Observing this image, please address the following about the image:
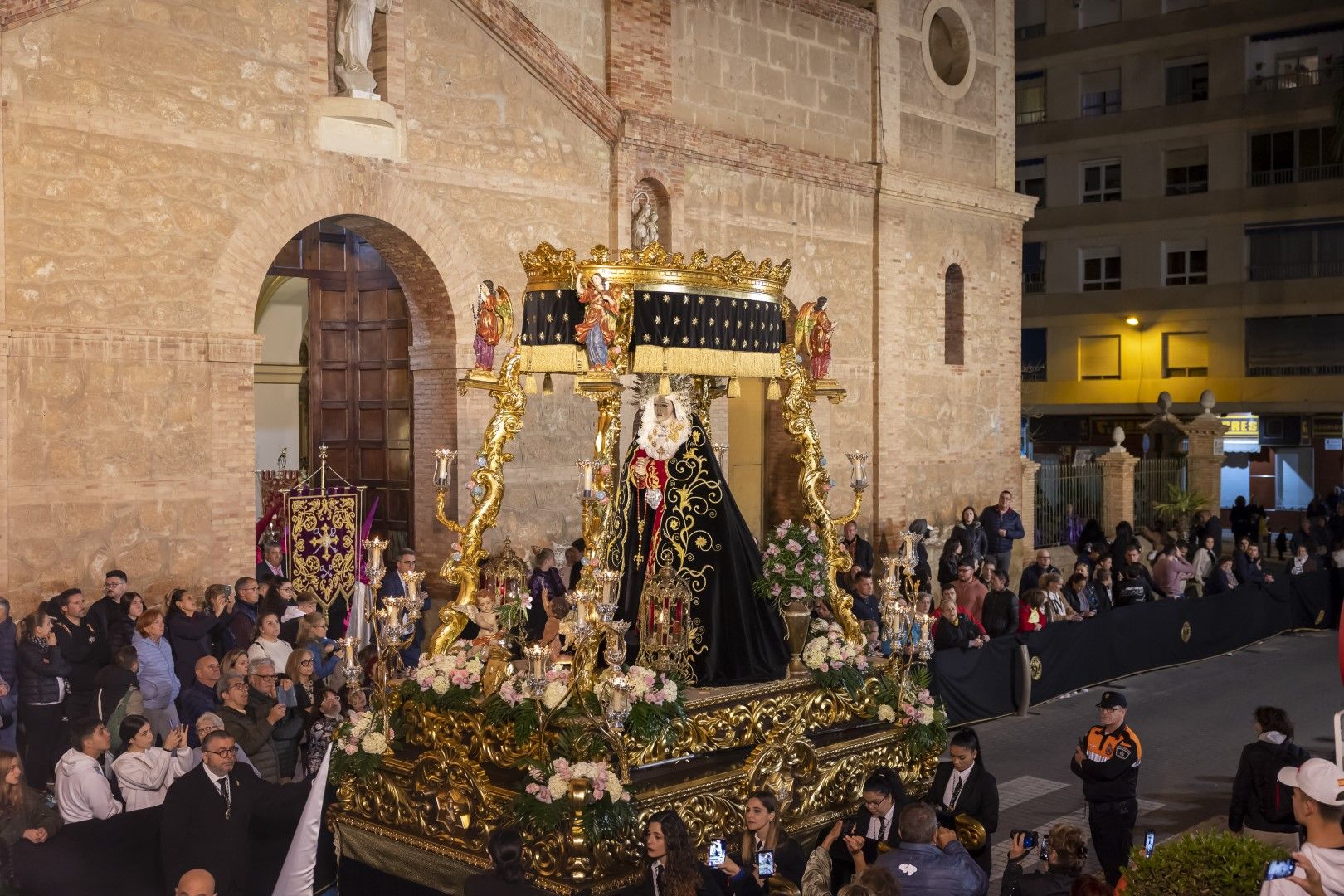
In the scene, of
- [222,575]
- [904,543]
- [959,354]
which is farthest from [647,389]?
[959,354]

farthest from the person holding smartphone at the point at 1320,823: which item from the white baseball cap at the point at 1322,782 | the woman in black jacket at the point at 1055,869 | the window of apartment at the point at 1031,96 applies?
the window of apartment at the point at 1031,96

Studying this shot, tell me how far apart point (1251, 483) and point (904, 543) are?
2718cm

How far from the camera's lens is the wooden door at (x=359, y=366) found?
18078 millimetres

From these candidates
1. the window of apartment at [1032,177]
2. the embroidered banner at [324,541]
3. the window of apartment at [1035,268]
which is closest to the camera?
the embroidered banner at [324,541]

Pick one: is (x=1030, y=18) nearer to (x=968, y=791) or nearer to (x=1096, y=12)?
(x=1096, y=12)

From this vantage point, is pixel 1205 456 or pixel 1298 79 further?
pixel 1298 79

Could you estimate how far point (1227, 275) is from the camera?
114ft

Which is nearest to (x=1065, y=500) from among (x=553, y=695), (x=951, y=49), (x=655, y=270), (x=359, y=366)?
(x=951, y=49)

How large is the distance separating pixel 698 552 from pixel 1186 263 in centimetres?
2814

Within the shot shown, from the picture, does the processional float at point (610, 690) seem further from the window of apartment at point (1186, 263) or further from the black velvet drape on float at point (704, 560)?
the window of apartment at point (1186, 263)

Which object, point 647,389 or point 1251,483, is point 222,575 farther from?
point 1251,483

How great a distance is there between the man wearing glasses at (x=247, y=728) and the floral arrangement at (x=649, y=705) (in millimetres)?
2793

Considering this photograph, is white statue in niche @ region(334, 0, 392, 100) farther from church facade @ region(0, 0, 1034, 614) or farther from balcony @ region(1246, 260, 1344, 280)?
balcony @ region(1246, 260, 1344, 280)

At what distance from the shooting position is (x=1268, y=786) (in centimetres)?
920
